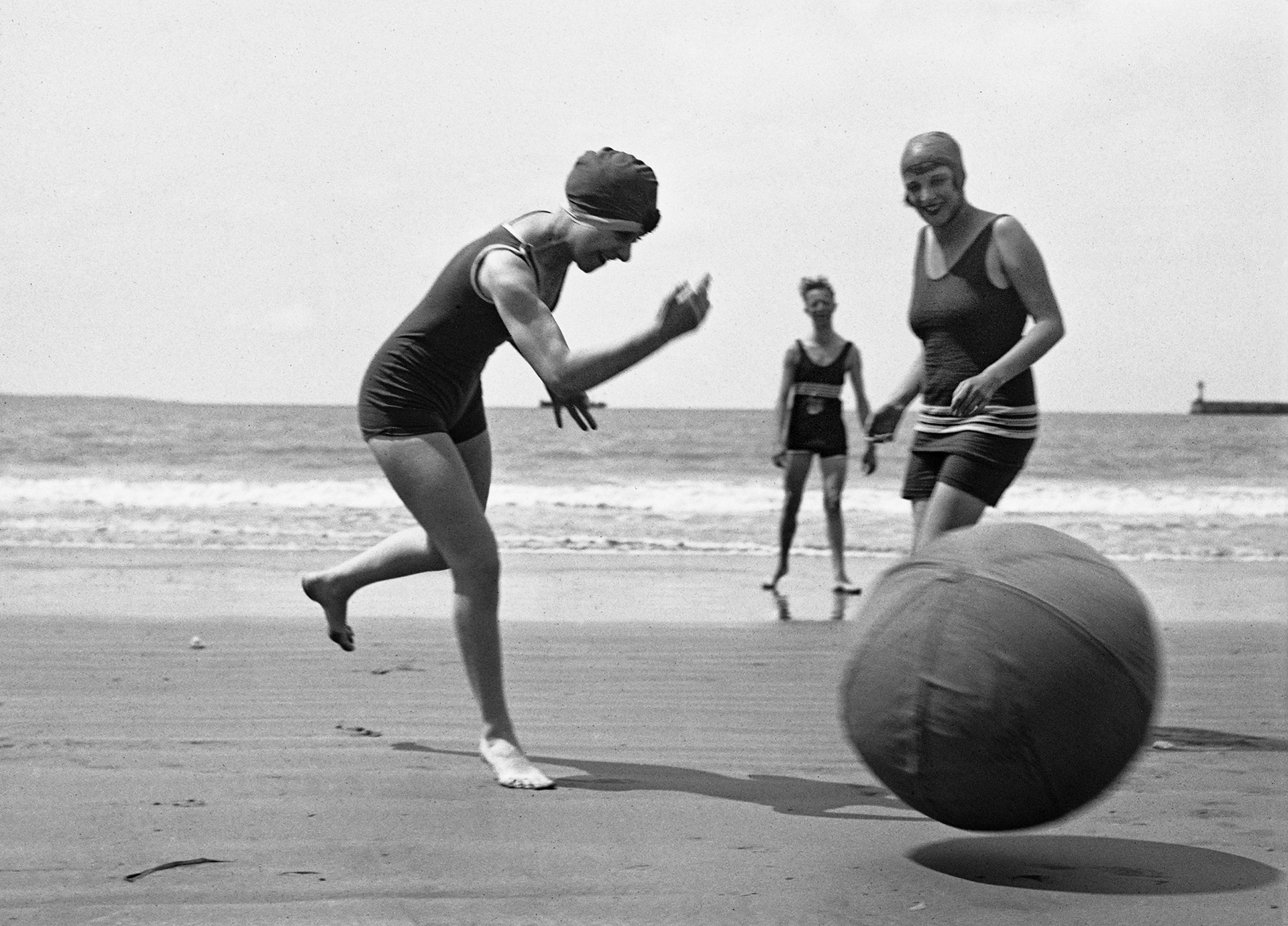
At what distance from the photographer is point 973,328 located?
15.5ft

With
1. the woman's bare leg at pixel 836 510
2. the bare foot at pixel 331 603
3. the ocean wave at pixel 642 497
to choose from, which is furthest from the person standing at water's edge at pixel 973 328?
the ocean wave at pixel 642 497

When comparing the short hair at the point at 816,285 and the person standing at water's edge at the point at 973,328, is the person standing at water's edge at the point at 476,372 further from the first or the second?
the short hair at the point at 816,285

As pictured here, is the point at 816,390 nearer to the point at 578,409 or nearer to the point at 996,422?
the point at 996,422

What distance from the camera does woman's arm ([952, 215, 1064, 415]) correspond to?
15.0 ft

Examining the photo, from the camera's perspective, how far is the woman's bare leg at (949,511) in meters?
4.70

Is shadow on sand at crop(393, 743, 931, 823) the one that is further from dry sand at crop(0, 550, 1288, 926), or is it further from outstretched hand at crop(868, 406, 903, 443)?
outstretched hand at crop(868, 406, 903, 443)

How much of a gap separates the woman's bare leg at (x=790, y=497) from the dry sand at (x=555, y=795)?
5.71ft

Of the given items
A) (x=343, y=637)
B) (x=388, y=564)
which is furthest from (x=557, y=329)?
(x=343, y=637)

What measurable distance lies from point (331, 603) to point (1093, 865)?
2697mm

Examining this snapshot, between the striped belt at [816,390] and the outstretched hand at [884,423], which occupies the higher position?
the outstretched hand at [884,423]

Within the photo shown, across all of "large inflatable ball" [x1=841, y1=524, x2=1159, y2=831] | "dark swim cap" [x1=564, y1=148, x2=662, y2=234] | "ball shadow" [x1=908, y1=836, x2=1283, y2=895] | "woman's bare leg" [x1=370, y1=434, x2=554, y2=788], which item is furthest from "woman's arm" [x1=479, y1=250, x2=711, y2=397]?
"ball shadow" [x1=908, y1=836, x2=1283, y2=895]

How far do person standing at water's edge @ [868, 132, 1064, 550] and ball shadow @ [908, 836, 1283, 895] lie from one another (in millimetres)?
1265

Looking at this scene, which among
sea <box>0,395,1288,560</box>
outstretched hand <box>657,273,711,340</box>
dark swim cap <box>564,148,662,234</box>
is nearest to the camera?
outstretched hand <box>657,273,711,340</box>

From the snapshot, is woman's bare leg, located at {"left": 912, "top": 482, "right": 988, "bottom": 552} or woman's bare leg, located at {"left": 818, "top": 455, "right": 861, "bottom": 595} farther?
woman's bare leg, located at {"left": 818, "top": 455, "right": 861, "bottom": 595}
